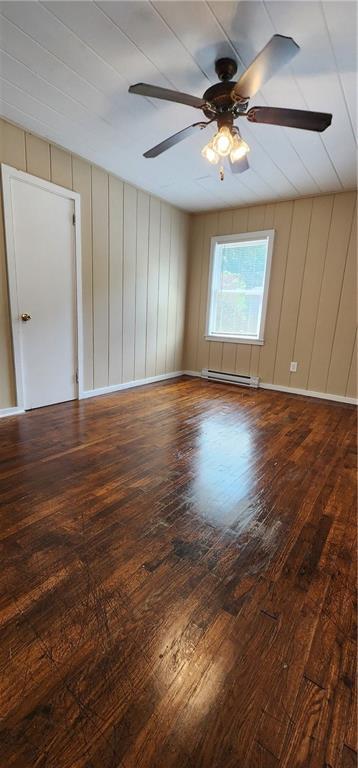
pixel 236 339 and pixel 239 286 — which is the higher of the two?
pixel 239 286

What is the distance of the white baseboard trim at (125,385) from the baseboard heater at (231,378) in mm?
545

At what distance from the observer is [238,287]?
4.65 m

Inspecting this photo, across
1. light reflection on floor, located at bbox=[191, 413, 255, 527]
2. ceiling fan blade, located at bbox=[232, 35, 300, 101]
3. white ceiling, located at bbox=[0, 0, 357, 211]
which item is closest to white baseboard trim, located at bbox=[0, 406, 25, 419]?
light reflection on floor, located at bbox=[191, 413, 255, 527]

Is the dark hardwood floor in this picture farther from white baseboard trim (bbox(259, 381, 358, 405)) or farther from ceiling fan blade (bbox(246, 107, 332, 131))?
ceiling fan blade (bbox(246, 107, 332, 131))

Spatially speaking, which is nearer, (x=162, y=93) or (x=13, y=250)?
(x=162, y=93)

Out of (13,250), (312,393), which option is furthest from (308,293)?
(13,250)

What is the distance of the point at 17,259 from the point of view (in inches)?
112

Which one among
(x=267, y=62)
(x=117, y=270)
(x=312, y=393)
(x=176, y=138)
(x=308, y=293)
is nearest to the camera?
(x=267, y=62)

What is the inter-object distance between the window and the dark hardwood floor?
→ 2632 mm

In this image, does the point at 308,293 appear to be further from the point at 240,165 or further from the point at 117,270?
the point at 117,270

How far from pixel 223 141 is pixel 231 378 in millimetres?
3257

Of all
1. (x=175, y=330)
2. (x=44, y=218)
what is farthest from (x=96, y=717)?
(x=175, y=330)

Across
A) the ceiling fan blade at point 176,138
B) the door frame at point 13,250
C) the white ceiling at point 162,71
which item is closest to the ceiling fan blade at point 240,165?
the white ceiling at point 162,71

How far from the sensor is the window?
438 centimetres
